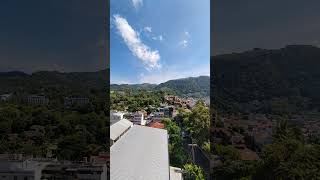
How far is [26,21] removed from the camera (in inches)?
315

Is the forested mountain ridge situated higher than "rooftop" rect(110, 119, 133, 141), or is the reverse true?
the forested mountain ridge

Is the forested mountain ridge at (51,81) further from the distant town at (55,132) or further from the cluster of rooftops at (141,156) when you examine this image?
the cluster of rooftops at (141,156)

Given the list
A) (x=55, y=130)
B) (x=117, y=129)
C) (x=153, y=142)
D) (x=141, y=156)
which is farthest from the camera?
(x=117, y=129)

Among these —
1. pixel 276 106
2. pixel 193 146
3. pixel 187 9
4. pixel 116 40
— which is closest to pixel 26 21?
pixel 276 106

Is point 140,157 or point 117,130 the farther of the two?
point 117,130

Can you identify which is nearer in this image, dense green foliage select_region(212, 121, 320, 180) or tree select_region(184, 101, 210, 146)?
dense green foliage select_region(212, 121, 320, 180)

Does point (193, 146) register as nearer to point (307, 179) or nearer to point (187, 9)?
point (187, 9)

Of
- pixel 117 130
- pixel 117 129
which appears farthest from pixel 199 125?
pixel 117 129

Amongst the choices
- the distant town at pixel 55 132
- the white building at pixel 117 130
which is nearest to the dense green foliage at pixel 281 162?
the distant town at pixel 55 132

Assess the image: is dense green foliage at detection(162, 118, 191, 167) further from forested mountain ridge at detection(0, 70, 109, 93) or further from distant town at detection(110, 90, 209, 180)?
forested mountain ridge at detection(0, 70, 109, 93)

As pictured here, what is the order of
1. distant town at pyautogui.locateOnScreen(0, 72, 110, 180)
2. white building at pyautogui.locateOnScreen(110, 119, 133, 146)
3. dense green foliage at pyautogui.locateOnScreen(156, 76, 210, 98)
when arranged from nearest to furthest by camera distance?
distant town at pyautogui.locateOnScreen(0, 72, 110, 180), white building at pyautogui.locateOnScreen(110, 119, 133, 146), dense green foliage at pyautogui.locateOnScreen(156, 76, 210, 98)

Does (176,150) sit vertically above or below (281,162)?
below

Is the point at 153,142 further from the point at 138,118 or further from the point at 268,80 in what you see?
the point at 138,118

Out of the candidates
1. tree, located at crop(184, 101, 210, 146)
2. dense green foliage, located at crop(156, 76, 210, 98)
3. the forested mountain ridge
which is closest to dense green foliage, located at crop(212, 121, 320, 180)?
the forested mountain ridge
